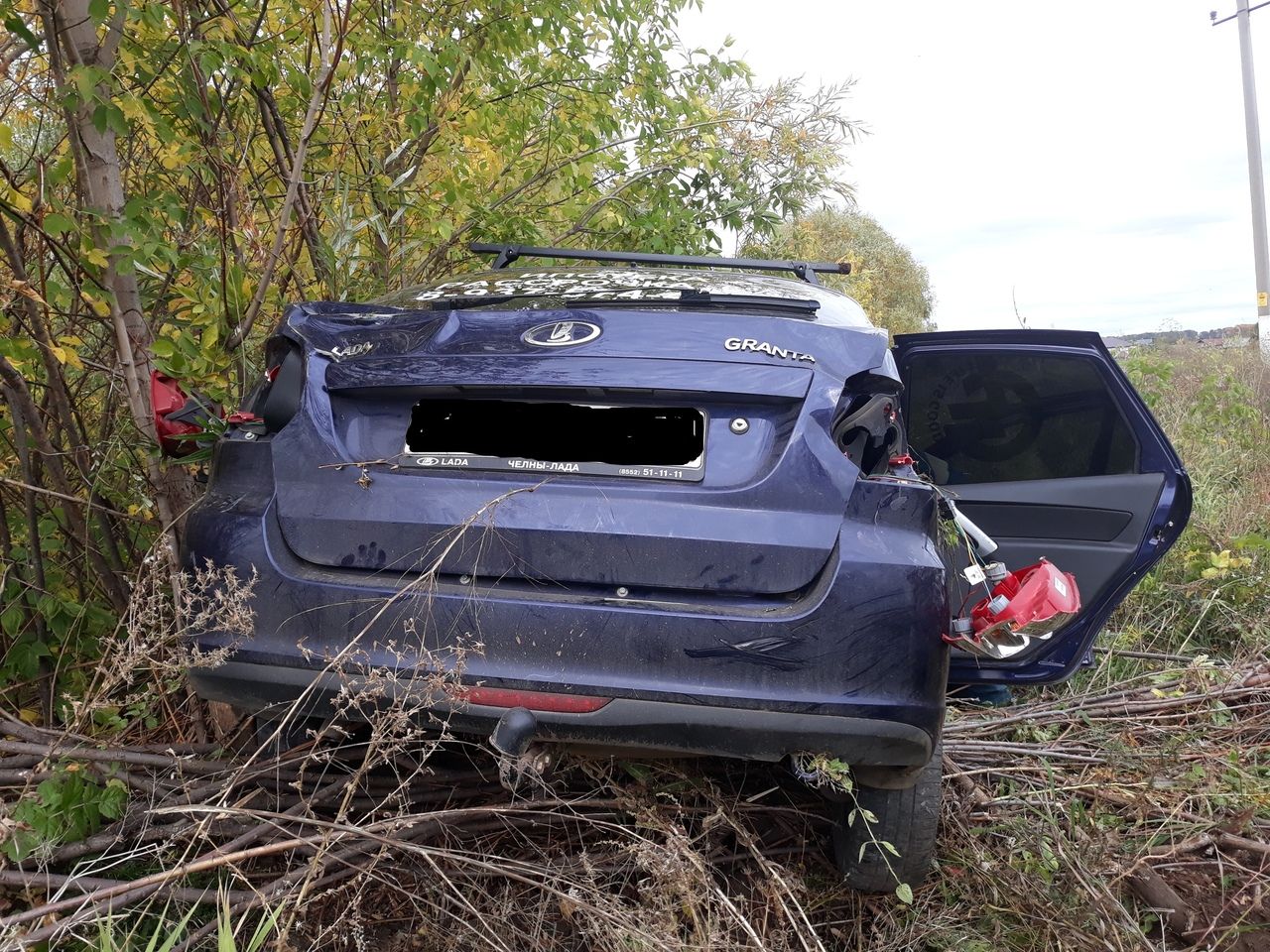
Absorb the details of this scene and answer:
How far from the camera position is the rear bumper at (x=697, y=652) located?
191 centimetres

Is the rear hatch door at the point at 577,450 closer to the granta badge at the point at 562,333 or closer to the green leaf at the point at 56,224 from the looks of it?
the granta badge at the point at 562,333

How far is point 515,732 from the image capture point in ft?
6.21

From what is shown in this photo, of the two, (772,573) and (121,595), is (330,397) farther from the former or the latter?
(121,595)

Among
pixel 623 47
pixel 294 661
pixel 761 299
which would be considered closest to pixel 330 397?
pixel 294 661

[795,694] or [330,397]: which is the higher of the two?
[330,397]

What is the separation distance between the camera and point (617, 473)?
2074mm

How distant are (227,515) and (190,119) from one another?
187cm

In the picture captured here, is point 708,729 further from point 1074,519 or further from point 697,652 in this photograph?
point 1074,519

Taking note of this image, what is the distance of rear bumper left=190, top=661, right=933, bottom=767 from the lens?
191 cm

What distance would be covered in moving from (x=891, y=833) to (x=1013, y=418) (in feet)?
7.06

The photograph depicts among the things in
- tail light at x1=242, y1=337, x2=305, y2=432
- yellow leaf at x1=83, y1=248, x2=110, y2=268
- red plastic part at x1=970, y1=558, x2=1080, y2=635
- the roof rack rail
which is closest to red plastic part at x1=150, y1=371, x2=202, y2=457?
tail light at x1=242, y1=337, x2=305, y2=432

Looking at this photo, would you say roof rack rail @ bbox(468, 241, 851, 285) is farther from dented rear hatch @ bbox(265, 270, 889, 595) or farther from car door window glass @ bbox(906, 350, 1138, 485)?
dented rear hatch @ bbox(265, 270, 889, 595)

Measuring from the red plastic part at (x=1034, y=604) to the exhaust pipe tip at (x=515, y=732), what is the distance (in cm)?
103

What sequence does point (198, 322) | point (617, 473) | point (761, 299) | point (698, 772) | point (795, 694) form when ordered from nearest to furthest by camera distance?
1. point (795, 694)
2. point (617, 473)
3. point (761, 299)
4. point (698, 772)
5. point (198, 322)
